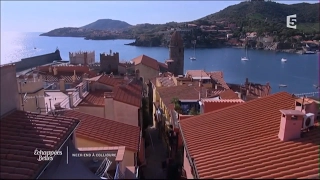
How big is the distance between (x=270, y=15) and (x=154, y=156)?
14004 centimetres

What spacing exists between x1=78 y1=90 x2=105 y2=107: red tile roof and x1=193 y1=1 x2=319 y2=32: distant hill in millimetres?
112716

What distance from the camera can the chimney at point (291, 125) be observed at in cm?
595

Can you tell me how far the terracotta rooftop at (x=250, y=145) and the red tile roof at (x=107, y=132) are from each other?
1539mm

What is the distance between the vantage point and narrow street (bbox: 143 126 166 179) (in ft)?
37.7

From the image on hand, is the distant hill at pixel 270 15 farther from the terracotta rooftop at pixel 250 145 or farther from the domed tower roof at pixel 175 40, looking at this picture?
the terracotta rooftop at pixel 250 145

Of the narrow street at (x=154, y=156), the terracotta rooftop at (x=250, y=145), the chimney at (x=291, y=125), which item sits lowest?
the narrow street at (x=154, y=156)

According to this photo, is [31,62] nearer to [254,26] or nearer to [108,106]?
[108,106]

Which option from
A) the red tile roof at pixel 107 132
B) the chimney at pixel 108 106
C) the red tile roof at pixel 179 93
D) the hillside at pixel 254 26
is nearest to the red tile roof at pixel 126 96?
the chimney at pixel 108 106

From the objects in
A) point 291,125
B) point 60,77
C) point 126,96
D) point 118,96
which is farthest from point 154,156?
point 291,125

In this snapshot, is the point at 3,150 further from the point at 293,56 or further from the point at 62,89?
the point at 293,56

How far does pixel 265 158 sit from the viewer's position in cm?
553

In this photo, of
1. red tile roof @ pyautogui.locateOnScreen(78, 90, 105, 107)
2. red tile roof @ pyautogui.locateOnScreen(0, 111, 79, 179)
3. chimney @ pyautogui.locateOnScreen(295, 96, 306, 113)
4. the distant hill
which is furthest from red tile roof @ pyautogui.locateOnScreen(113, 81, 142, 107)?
the distant hill

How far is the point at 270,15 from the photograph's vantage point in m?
140

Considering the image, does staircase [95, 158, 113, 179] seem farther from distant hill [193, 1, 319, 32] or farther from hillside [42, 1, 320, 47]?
hillside [42, 1, 320, 47]
